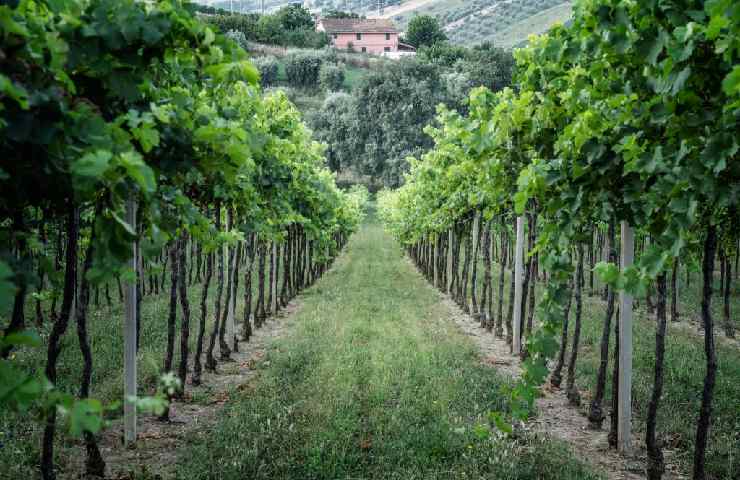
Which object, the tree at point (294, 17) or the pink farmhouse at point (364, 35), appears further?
the pink farmhouse at point (364, 35)

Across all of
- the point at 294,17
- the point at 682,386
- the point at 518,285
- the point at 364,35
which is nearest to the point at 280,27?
the point at 294,17

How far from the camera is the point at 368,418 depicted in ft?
23.8

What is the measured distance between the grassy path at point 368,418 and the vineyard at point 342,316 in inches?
1.5

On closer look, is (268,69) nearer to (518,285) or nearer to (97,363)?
(518,285)

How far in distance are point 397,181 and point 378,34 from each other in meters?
66.8

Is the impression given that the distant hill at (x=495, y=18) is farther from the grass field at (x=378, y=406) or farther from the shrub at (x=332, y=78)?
the grass field at (x=378, y=406)

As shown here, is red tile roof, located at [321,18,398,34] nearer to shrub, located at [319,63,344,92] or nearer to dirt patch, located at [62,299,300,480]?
shrub, located at [319,63,344,92]

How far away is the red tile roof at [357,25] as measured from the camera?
119 metres

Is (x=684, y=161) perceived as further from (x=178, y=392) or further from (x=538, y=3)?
(x=538, y=3)

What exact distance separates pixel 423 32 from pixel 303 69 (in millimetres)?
34448

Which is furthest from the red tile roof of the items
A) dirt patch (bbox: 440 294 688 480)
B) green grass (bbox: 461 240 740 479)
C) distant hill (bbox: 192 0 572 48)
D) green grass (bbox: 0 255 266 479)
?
dirt patch (bbox: 440 294 688 480)

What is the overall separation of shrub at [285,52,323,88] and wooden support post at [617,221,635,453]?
89.1 meters

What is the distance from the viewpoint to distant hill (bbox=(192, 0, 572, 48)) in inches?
4888

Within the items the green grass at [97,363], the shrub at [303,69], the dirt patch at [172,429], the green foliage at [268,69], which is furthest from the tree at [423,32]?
the dirt patch at [172,429]
